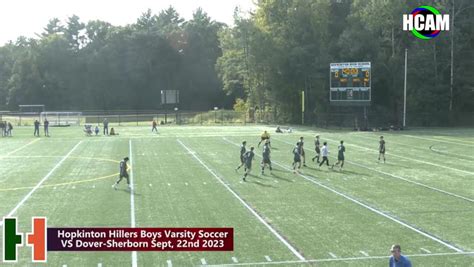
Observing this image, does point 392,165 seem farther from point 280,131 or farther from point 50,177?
point 280,131

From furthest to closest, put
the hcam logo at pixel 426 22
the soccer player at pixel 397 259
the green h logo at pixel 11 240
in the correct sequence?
the hcam logo at pixel 426 22 → the green h logo at pixel 11 240 → the soccer player at pixel 397 259

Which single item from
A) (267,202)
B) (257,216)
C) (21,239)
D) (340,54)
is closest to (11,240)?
(21,239)

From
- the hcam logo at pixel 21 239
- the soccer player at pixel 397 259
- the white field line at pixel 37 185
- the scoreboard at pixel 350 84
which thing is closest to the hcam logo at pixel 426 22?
the scoreboard at pixel 350 84

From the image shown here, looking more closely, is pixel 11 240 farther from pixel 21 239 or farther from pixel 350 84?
pixel 350 84

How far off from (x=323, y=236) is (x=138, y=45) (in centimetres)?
9707

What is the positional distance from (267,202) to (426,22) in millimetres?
51397

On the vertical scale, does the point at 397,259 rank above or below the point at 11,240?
above

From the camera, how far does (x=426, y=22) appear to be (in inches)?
2518

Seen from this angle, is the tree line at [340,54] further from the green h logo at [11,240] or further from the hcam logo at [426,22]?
the green h logo at [11,240]

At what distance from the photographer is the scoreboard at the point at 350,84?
52.8 meters

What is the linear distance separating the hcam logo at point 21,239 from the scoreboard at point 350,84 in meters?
40.8

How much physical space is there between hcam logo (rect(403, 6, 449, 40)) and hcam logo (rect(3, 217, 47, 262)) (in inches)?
2131

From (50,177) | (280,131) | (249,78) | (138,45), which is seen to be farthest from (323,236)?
(138,45)

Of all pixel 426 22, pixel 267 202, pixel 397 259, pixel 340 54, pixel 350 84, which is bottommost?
pixel 267 202
